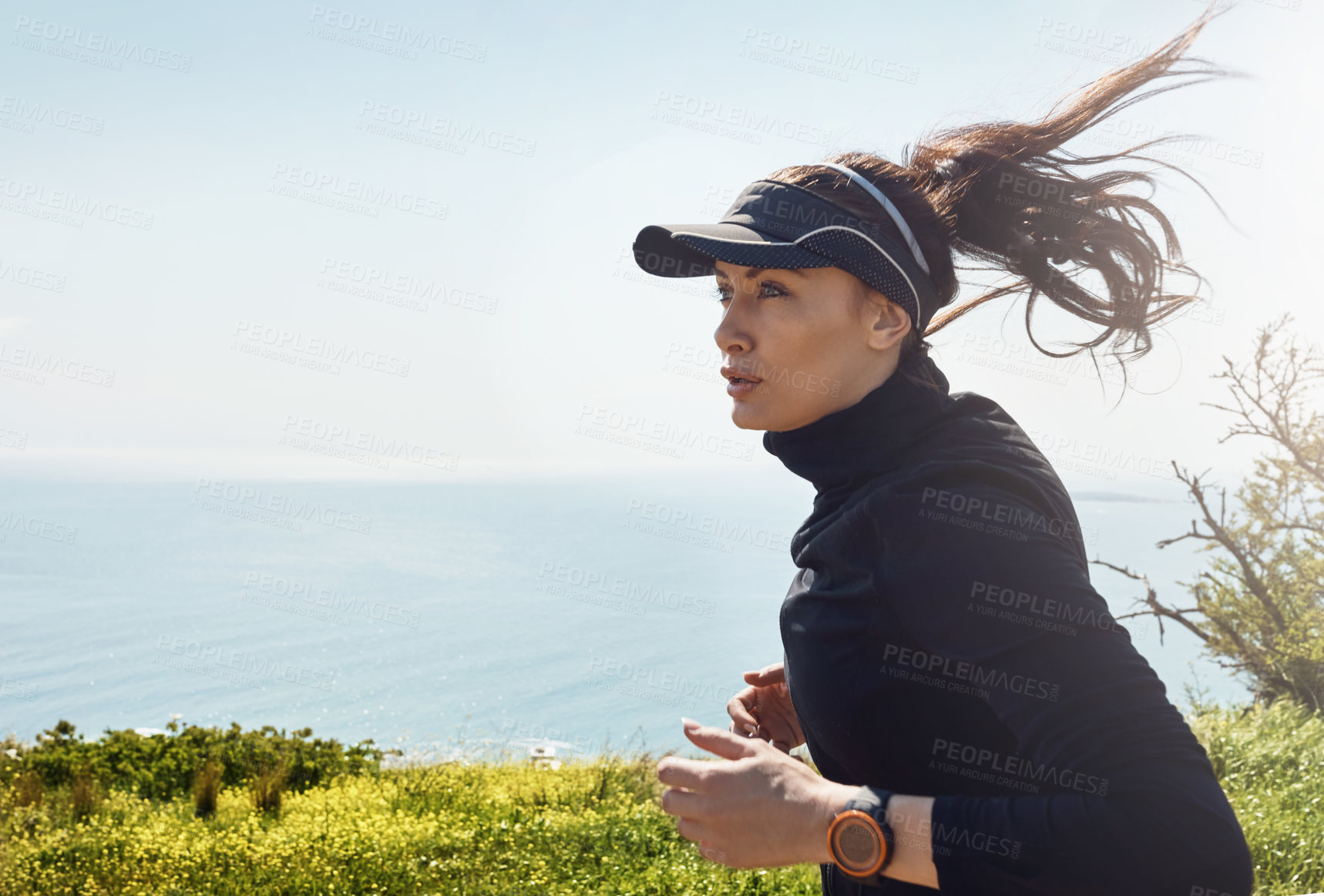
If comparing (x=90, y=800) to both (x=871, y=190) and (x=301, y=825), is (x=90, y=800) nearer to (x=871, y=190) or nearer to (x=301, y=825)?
(x=301, y=825)

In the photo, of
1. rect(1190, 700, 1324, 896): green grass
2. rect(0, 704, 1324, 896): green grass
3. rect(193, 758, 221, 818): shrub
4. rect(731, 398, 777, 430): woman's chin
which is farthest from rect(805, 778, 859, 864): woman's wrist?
rect(193, 758, 221, 818): shrub

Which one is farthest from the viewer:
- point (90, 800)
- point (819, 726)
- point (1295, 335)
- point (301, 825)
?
point (1295, 335)

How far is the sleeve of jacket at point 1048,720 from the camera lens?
944 mm

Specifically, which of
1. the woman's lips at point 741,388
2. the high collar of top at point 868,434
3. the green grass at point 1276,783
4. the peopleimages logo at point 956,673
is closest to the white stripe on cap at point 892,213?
the high collar of top at point 868,434

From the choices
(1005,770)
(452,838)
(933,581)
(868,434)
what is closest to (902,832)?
(1005,770)

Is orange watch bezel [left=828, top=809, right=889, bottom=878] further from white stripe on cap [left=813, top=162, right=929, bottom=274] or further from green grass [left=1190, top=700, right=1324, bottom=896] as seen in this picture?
green grass [left=1190, top=700, right=1324, bottom=896]

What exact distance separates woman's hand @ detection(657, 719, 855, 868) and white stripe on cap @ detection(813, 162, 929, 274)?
0.77 meters

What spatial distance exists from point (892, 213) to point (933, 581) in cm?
64

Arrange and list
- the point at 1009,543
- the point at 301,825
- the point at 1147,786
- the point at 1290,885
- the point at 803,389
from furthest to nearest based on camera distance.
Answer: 1. the point at 301,825
2. the point at 1290,885
3. the point at 803,389
4. the point at 1009,543
5. the point at 1147,786

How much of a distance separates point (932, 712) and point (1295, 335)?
858 centimetres

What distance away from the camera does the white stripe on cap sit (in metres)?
1.47

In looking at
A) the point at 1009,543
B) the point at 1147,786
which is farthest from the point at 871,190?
the point at 1147,786

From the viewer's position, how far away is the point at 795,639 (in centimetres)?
130

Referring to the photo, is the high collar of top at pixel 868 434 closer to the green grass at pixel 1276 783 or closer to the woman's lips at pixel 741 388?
the woman's lips at pixel 741 388
